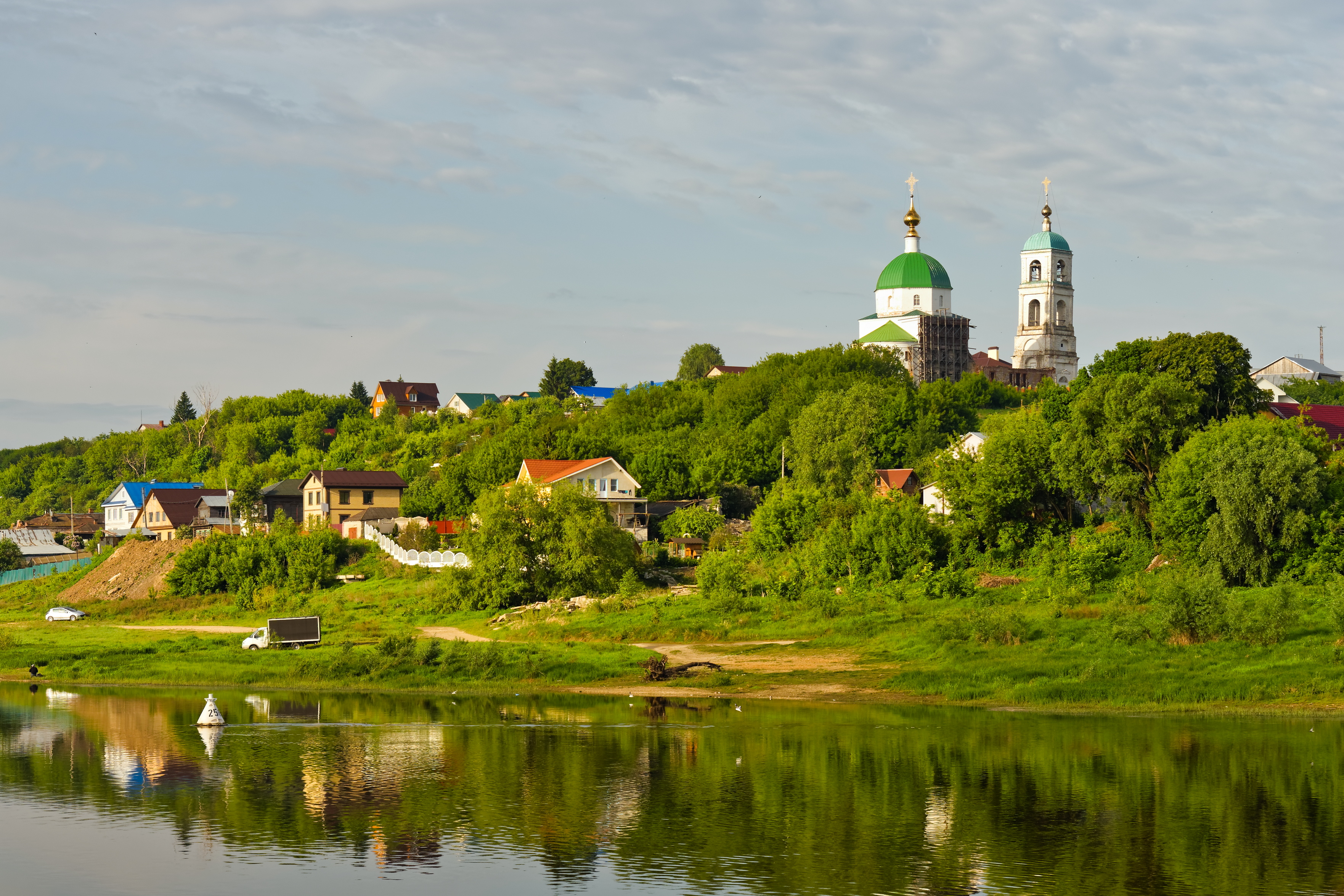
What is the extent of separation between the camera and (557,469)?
89500mm

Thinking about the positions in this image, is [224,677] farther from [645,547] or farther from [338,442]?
[338,442]

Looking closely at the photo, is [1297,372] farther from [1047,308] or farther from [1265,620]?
[1265,620]

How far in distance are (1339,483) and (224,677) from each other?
44.3 meters

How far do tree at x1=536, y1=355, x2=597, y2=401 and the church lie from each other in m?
38.0

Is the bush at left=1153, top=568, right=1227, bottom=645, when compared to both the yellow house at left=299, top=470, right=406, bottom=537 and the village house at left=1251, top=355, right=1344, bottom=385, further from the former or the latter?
the village house at left=1251, top=355, right=1344, bottom=385

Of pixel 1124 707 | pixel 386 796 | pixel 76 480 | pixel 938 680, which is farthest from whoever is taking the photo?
pixel 76 480

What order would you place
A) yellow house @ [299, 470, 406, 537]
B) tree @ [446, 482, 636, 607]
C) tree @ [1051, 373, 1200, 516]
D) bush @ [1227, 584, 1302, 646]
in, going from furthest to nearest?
1. yellow house @ [299, 470, 406, 537]
2. tree @ [446, 482, 636, 607]
3. tree @ [1051, 373, 1200, 516]
4. bush @ [1227, 584, 1302, 646]

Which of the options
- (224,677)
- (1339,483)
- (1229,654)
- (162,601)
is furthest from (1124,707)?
(162,601)

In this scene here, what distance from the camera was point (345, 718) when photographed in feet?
149

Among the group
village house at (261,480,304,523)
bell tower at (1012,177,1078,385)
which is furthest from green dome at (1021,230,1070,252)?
village house at (261,480,304,523)

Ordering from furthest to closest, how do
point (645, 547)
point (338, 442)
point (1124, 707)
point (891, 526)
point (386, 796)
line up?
1. point (338, 442)
2. point (645, 547)
3. point (891, 526)
4. point (1124, 707)
5. point (386, 796)

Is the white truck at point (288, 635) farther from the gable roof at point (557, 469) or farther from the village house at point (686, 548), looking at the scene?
the gable roof at point (557, 469)

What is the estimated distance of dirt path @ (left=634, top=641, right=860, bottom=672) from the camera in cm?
5025

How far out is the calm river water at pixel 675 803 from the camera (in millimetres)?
26391
